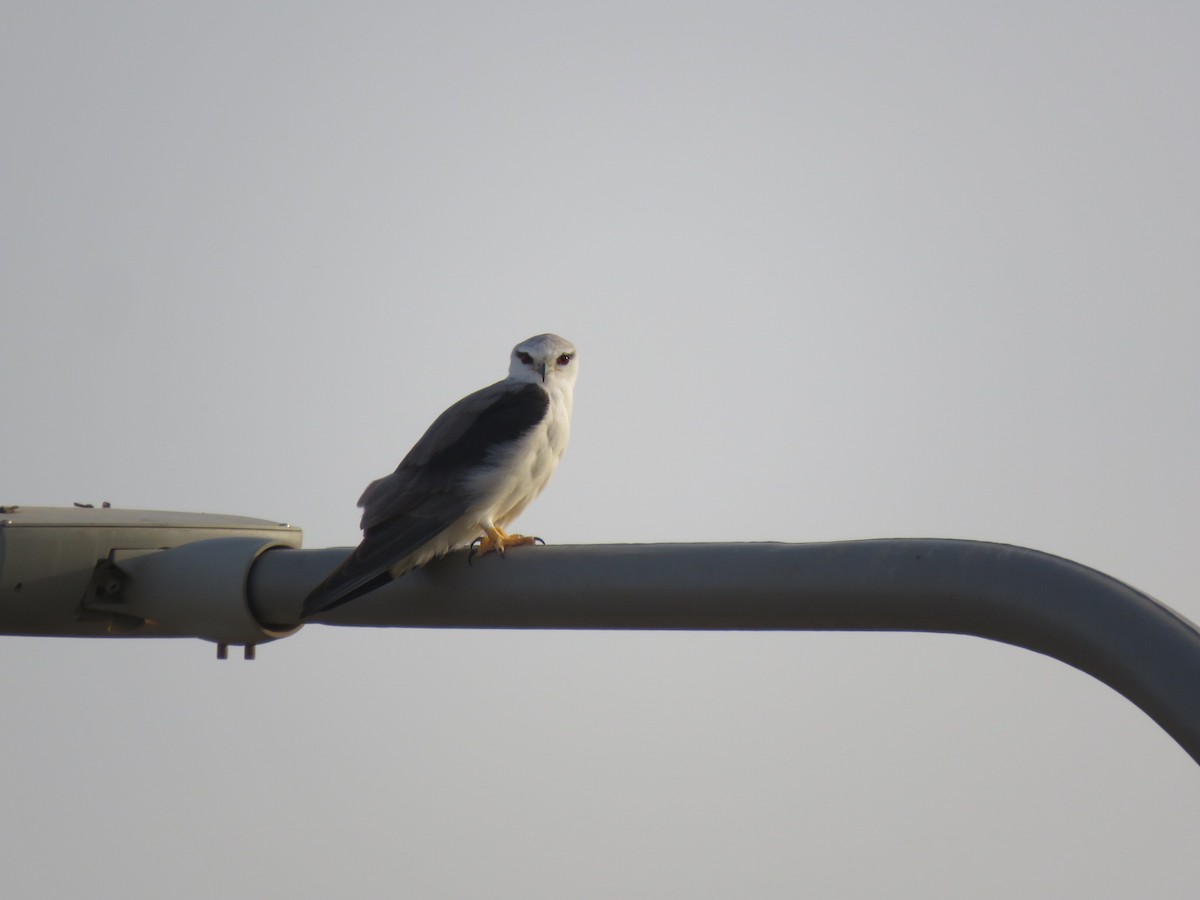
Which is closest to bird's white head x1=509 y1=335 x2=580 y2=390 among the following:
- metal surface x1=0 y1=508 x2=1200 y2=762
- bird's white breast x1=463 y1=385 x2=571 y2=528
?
bird's white breast x1=463 y1=385 x2=571 y2=528

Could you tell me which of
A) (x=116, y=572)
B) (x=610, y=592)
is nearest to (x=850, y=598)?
(x=610, y=592)

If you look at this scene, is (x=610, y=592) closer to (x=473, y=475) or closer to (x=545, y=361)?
(x=473, y=475)

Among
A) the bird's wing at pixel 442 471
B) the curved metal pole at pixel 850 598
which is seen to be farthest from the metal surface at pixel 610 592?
the bird's wing at pixel 442 471

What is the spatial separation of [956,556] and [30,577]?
6.04ft

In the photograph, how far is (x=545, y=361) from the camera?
18.2 feet

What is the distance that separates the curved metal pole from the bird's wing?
0.58 meters

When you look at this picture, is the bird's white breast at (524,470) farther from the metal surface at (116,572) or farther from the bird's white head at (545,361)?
the metal surface at (116,572)

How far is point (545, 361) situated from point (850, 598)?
3.74 meters

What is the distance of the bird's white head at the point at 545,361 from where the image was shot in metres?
5.51

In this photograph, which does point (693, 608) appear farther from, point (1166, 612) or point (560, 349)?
point (560, 349)

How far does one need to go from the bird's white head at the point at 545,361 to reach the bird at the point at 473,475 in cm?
9

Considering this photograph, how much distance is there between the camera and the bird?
3852 millimetres

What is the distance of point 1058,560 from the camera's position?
1.67 m

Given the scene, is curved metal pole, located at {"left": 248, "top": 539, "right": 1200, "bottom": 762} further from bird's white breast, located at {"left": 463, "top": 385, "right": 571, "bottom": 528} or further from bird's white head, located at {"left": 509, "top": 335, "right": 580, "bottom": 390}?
bird's white head, located at {"left": 509, "top": 335, "right": 580, "bottom": 390}
